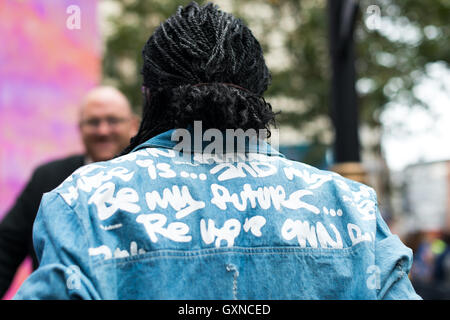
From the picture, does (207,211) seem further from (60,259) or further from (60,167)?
(60,167)

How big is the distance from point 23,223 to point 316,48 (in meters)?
9.02

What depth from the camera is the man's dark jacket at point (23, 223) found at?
2.71m

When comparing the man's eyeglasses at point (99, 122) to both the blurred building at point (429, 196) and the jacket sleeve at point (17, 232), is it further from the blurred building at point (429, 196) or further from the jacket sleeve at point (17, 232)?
the blurred building at point (429, 196)

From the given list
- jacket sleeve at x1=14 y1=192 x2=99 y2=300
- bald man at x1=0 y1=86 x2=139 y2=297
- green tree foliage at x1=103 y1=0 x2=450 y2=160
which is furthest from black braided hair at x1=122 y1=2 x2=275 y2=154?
green tree foliage at x1=103 y1=0 x2=450 y2=160

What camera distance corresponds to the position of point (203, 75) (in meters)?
1.40

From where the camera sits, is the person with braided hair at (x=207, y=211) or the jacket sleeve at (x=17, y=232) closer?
the person with braided hair at (x=207, y=211)

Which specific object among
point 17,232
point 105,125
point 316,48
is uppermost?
point 316,48

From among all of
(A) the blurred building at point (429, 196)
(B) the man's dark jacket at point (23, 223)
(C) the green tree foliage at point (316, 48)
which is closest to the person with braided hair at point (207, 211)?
(B) the man's dark jacket at point (23, 223)

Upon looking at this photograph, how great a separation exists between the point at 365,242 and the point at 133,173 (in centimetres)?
60

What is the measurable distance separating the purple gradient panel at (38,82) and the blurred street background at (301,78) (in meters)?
0.01

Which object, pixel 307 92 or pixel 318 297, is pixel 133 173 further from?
pixel 307 92

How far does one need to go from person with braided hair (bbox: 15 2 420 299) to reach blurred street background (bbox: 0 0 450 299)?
3.09 ft

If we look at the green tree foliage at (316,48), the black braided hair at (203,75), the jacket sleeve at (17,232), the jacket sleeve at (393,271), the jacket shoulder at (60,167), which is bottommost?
the jacket sleeve at (17,232)

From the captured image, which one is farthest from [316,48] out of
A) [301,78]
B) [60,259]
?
[60,259]
